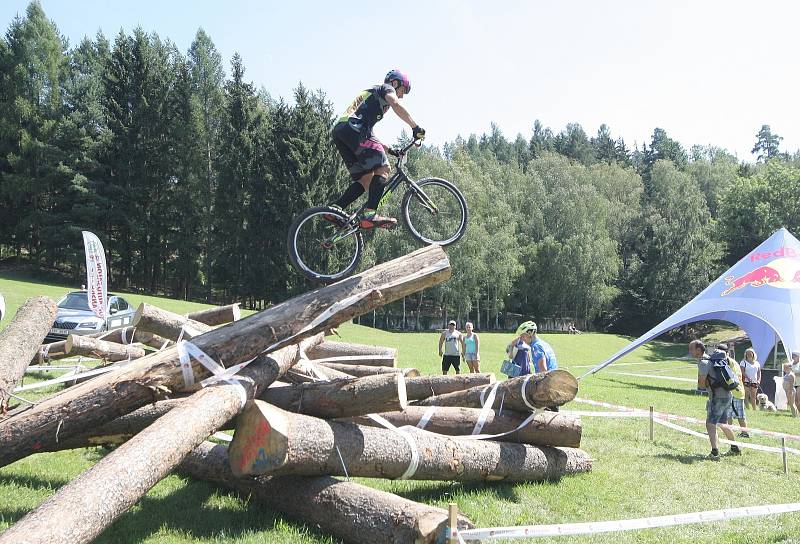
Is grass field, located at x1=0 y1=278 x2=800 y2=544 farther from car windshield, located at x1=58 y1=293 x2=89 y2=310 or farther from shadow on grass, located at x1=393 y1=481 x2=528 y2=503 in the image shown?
car windshield, located at x1=58 y1=293 x2=89 y2=310

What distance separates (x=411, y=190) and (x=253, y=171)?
36.0 meters

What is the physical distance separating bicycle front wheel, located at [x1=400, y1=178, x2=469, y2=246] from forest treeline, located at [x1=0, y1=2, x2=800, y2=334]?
29.5 m

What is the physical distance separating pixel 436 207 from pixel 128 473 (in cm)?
486

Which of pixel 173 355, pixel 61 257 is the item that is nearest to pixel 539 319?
pixel 61 257

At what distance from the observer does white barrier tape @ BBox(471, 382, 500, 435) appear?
6.91 metres

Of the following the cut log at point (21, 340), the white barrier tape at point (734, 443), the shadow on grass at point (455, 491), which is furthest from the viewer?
the white barrier tape at point (734, 443)

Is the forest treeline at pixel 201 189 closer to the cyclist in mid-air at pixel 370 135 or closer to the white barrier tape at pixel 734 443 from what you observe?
the white barrier tape at pixel 734 443

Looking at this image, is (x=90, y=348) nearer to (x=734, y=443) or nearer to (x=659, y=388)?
(x=734, y=443)

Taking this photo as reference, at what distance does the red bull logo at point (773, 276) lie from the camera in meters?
21.9

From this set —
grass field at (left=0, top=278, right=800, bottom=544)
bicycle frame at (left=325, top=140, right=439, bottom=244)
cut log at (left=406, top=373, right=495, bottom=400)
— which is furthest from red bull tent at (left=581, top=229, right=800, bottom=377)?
bicycle frame at (left=325, top=140, right=439, bottom=244)

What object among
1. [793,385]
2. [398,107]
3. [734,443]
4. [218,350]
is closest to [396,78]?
[398,107]

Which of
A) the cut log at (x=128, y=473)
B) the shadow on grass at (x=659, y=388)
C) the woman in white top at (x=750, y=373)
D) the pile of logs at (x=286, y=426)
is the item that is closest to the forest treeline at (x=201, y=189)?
the shadow on grass at (x=659, y=388)

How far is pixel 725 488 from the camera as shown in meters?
7.82

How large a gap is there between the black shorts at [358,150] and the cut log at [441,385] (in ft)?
9.66
